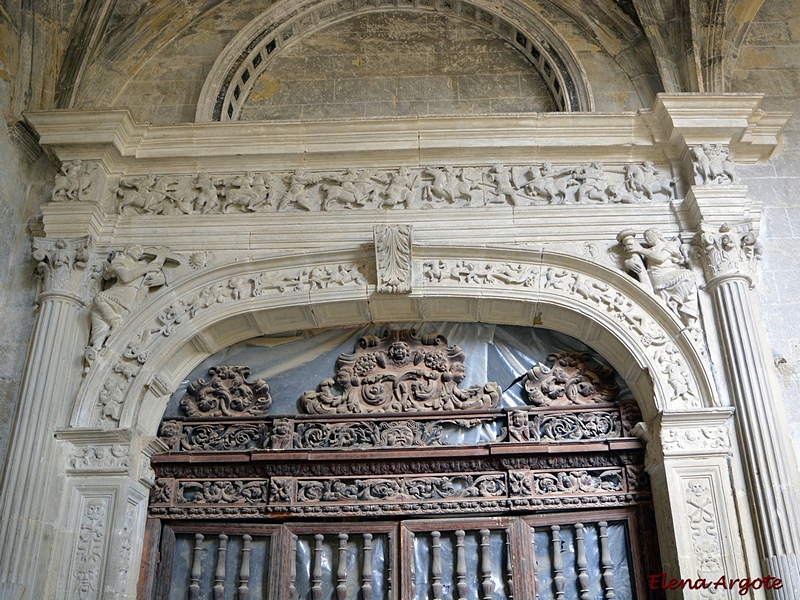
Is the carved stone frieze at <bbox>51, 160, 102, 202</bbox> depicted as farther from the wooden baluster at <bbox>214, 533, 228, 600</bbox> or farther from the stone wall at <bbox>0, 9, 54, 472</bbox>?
the wooden baluster at <bbox>214, 533, 228, 600</bbox>

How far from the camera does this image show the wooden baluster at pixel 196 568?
14.9 feet

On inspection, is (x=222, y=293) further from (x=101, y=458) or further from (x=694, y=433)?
(x=694, y=433)

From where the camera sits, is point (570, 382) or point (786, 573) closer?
point (786, 573)

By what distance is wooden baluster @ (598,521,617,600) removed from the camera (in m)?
4.41

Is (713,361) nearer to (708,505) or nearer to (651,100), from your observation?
(708,505)

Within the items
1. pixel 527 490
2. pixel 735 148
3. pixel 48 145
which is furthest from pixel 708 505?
pixel 48 145

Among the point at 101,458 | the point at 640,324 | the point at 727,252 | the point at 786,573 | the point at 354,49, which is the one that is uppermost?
the point at 354,49

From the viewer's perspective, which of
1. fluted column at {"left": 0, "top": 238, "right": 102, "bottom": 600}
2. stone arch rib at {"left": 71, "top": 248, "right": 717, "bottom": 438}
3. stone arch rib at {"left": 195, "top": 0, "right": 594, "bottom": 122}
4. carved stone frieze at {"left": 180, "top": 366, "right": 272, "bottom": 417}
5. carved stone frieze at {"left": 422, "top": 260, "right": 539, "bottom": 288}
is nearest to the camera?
fluted column at {"left": 0, "top": 238, "right": 102, "bottom": 600}

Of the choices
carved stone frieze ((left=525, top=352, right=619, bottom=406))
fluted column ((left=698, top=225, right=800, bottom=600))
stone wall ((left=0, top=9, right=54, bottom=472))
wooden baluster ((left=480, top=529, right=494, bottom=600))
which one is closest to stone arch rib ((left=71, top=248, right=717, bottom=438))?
carved stone frieze ((left=525, top=352, right=619, bottom=406))

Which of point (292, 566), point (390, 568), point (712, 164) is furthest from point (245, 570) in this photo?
point (712, 164)

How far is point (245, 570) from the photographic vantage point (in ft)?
15.0

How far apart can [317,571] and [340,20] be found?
388 cm

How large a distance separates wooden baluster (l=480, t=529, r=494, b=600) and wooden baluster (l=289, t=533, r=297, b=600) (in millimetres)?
1023

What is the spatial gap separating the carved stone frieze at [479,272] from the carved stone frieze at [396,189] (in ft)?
1.28
